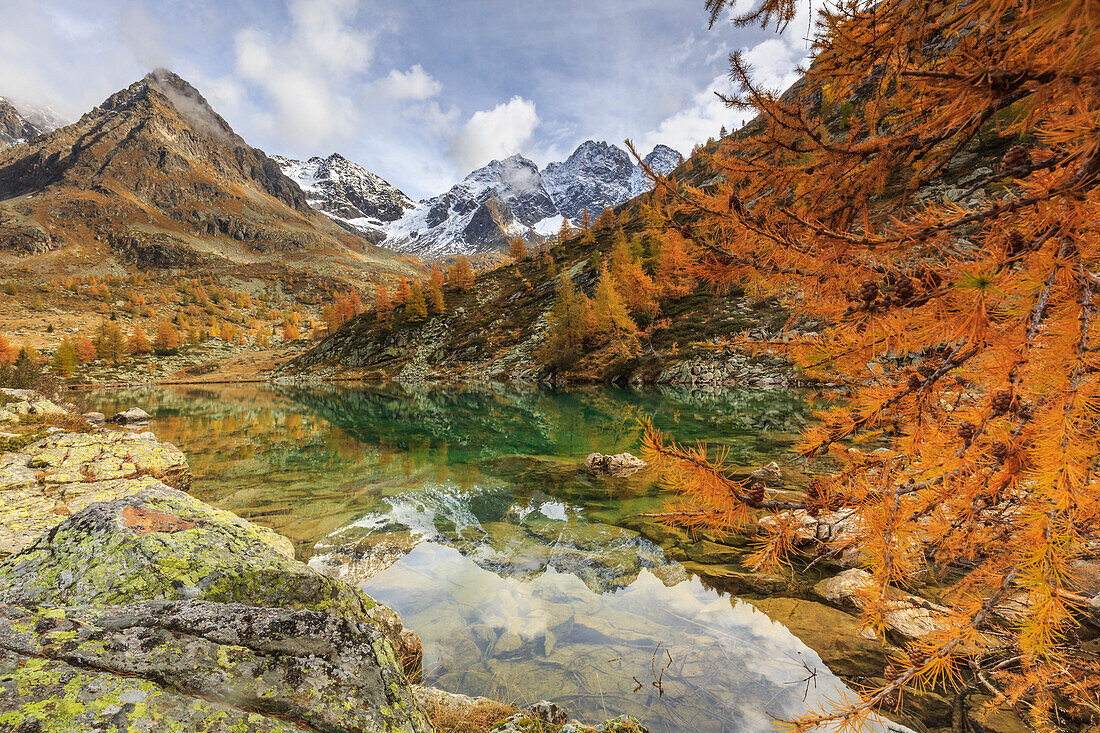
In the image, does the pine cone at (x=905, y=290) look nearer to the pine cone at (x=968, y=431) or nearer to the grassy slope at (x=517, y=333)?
the pine cone at (x=968, y=431)

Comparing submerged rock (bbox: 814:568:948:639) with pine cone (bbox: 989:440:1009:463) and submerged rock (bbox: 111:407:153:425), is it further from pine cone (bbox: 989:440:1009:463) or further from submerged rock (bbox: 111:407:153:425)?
submerged rock (bbox: 111:407:153:425)

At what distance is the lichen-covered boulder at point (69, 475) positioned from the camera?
27.3 feet

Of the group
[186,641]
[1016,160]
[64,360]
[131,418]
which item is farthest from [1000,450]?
A: [64,360]

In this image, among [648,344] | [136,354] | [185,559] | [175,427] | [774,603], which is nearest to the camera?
[185,559]

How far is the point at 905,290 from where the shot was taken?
2393 millimetres

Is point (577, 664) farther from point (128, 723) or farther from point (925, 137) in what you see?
point (925, 137)

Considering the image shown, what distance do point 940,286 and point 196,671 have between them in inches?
179

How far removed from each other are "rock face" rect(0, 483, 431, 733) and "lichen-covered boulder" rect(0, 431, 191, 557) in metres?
4.45

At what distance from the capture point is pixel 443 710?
14.0ft

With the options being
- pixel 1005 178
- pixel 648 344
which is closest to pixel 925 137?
pixel 1005 178

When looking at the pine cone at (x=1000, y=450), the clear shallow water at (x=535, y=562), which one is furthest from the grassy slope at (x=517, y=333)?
the pine cone at (x=1000, y=450)

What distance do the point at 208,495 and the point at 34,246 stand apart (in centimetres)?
21796

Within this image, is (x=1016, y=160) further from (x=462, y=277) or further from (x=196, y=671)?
(x=462, y=277)

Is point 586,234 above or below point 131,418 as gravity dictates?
above
